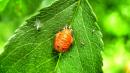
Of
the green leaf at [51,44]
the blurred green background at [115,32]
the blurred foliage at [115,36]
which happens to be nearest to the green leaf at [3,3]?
the green leaf at [51,44]

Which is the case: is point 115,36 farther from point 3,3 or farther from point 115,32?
point 3,3

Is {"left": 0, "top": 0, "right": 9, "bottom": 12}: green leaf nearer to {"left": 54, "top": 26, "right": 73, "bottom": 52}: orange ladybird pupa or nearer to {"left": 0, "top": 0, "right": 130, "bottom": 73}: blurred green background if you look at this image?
{"left": 54, "top": 26, "right": 73, "bottom": 52}: orange ladybird pupa

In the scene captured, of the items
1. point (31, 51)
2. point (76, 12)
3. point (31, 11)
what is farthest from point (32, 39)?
point (31, 11)


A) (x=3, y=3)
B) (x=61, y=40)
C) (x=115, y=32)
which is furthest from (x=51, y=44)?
(x=115, y=32)

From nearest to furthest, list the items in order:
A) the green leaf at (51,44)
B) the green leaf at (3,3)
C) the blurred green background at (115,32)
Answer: the green leaf at (51,44), the green leaf at (3,3), the blurred green background at (115,32)

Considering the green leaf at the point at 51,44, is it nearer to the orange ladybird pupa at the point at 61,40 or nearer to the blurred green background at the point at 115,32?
the orange ladybird pupa at the point at 61,40

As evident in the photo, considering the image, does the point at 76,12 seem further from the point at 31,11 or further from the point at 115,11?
the point at 115,11

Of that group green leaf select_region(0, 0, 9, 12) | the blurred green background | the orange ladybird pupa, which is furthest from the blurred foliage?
the orange ladybird pupa

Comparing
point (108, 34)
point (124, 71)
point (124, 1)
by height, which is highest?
point (124, 1)
